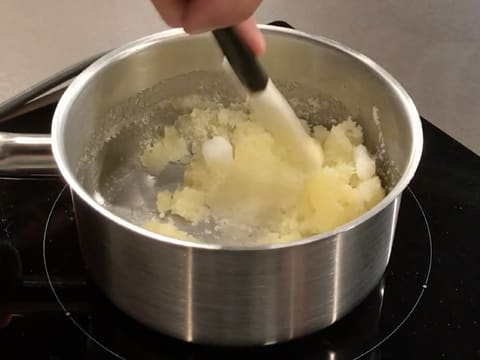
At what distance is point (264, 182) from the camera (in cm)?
75

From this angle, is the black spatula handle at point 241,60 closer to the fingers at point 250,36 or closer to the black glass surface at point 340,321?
the fingers at point 250,36

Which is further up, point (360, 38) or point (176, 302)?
point (176, 302)

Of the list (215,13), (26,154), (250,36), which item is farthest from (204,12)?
(26,154)

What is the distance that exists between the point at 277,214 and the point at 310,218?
43 millimetres

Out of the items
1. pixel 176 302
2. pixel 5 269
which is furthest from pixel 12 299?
pixel 176 302

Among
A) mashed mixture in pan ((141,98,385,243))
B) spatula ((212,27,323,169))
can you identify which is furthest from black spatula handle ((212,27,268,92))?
mashed mixture in pan ((141,98,385,243))

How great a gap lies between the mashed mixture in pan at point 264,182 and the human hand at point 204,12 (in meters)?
0.24

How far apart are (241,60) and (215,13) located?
133mm

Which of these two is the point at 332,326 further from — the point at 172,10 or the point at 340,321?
the point at 172,10

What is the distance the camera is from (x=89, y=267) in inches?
24.9

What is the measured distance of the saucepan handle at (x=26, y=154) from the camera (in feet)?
2.16

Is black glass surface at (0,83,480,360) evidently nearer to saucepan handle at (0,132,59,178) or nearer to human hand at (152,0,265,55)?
saucepan handle at (0,132,59,178)

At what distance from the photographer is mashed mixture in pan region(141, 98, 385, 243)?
695 mm

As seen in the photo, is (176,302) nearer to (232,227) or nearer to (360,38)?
(232,227)
